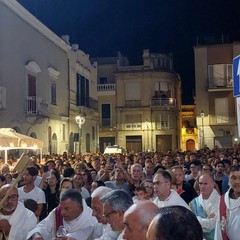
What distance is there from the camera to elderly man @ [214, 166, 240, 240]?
15.4ft

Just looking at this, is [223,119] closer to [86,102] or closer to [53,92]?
[86,102]

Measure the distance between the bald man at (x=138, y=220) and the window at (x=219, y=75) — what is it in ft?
127

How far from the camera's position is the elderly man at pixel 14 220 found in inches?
196

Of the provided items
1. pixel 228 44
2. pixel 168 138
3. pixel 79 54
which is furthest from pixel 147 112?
pixel 79 54

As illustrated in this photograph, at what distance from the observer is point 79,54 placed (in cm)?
3516

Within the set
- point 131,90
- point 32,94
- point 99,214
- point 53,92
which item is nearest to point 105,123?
point 131,90

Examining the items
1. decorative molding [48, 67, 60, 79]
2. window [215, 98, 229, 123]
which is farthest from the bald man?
window [215, 98, 229, 123]

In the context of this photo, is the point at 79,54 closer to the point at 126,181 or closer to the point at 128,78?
the point at 128,78

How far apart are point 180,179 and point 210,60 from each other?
1372 inches

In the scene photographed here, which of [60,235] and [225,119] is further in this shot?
[225,119]

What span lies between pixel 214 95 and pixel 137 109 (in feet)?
29.9

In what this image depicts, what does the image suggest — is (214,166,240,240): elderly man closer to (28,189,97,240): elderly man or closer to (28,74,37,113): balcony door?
(28,189,97,240): elderly man

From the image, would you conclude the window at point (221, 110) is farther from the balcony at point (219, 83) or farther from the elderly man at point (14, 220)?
the elderly man at point (14, 220)

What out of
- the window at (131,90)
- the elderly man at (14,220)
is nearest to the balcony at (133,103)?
the window at (131,90)
